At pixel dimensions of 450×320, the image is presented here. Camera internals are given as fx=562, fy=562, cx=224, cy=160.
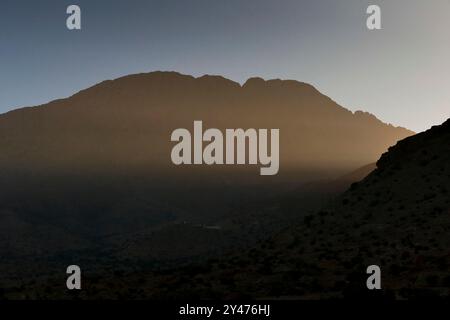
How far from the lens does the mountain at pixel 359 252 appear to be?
2572cm

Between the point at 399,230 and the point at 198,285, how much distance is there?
584 inches

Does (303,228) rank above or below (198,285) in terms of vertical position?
above

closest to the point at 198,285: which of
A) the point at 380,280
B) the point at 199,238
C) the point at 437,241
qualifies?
the point at 380,280

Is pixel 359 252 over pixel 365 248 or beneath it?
beneath

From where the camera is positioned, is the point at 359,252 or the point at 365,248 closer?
the point at 359,252

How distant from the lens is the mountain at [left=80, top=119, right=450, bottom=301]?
25719 mm

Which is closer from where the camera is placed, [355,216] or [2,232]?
[355,216]

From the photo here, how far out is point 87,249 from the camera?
178 m

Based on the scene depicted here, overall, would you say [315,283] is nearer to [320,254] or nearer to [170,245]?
[320,254]

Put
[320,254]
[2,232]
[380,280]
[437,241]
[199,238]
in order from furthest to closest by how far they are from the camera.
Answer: [2,232], [199,238], [320,254], [437,241], [380,280]

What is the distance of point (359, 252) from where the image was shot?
33.6 meters

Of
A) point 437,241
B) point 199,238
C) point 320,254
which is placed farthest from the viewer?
point 199,238

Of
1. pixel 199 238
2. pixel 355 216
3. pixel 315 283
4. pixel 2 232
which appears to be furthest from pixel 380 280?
pixel 2 232
